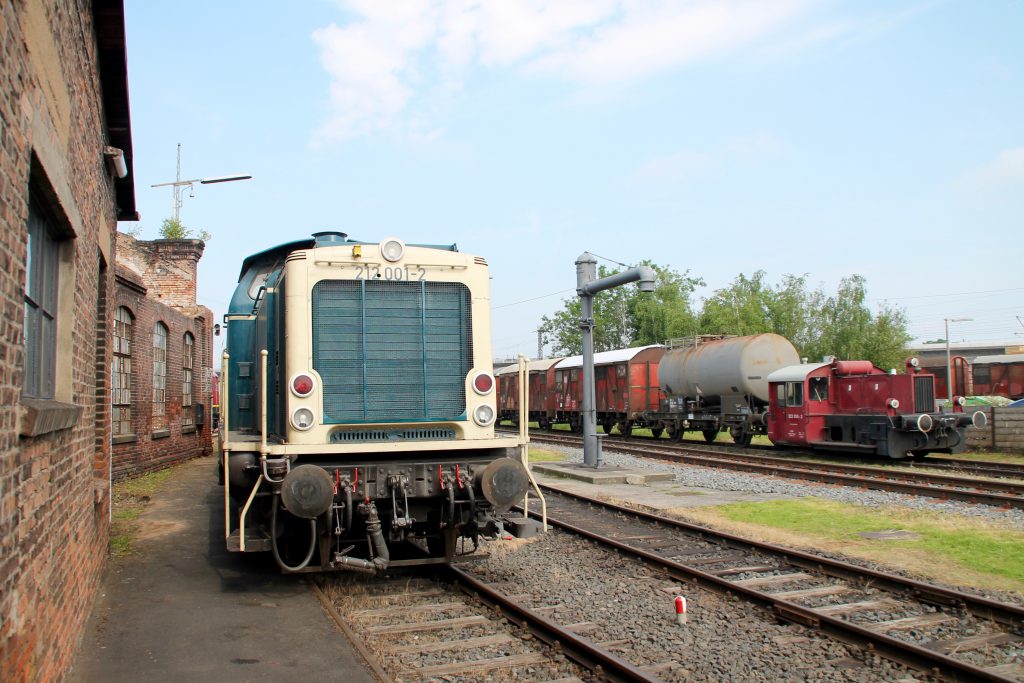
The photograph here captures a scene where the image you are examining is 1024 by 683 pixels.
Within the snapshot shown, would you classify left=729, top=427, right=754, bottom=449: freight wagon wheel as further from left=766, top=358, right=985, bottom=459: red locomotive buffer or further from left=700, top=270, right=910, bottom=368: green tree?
left=700, top=270, right=910, bottom=368: green tree

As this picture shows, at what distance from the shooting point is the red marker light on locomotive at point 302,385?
6652 millimetres

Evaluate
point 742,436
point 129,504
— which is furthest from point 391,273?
point 742,436

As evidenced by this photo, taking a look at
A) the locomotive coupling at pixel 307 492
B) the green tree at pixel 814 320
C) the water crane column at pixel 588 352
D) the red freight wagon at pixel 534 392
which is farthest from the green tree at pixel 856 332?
the locomotive coupling at pixel 307 492

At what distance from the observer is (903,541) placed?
9047 mm

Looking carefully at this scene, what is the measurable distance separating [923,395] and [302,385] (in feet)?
52.3

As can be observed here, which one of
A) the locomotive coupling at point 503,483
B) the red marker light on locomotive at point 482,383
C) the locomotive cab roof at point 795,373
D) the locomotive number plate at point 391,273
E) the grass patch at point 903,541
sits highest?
the locomotive number plate at point 391,273

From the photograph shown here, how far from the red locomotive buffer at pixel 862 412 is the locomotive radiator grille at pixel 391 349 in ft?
44.3

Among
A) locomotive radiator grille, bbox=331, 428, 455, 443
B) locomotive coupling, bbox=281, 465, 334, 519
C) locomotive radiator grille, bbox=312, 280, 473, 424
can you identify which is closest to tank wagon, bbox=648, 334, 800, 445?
locomotive radiator grille, bbox=312, 280, 473, 424

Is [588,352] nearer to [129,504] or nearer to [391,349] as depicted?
[129,504]

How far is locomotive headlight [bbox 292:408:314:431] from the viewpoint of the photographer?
21.6ft

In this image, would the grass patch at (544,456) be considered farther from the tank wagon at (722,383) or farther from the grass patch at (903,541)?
the grass patch at (903,541)

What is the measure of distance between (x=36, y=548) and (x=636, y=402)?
24.7 metres

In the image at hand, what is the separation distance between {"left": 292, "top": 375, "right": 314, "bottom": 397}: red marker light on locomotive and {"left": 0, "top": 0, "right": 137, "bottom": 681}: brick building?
160 cm

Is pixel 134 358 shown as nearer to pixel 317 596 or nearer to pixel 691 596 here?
pixel 317 596
